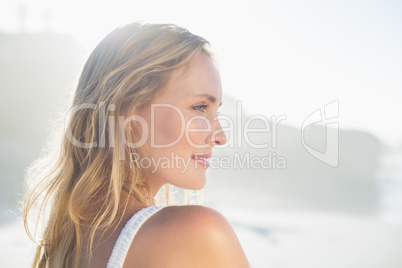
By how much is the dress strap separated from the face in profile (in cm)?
56

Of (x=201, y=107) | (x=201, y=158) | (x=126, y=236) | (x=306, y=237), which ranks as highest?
(x=201, y=107)

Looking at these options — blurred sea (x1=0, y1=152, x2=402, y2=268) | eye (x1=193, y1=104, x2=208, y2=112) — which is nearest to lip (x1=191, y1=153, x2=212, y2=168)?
eye (x1=193, y1=104, x2=208, y2=112)

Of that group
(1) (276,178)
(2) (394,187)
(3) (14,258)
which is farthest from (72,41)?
(2) (394,187)

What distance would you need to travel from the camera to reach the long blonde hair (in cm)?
154

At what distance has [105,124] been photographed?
1712mm

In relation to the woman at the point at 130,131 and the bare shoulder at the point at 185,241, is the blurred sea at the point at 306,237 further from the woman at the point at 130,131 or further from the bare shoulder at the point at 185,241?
the bare shoulder at the point at 185,241

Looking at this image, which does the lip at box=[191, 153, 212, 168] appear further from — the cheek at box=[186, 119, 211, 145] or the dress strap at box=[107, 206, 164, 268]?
the dress strap at box=[107, 206, 164, 268]

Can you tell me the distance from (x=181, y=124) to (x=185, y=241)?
2.52 ft

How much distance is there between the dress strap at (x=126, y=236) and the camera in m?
1.11

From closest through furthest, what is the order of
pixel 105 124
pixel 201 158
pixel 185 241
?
1. pixel 185 241
2. pixel 105 124
3. pixel 201 158

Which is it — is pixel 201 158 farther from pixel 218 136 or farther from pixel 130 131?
pixel 130 131

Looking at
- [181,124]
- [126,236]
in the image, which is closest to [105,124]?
[181,124]

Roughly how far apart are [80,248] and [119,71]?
798 millimetres

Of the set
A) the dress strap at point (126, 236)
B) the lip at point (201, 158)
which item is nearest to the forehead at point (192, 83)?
the lip at point (201, 158)
